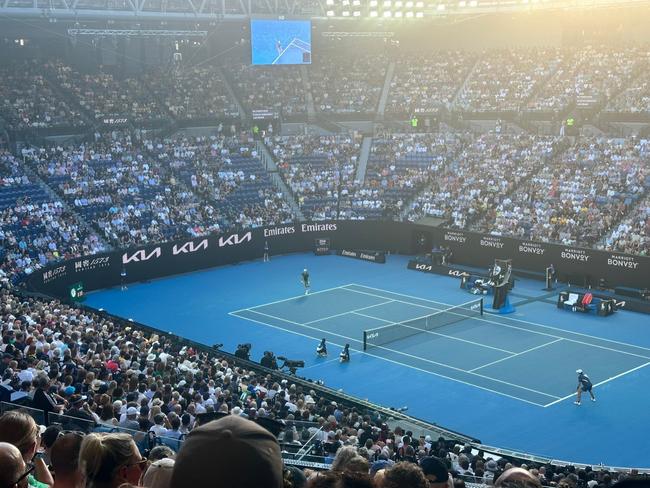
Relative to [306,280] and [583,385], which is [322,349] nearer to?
[583,385]

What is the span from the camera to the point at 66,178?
48719mm

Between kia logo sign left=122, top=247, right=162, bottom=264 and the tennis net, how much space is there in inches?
621

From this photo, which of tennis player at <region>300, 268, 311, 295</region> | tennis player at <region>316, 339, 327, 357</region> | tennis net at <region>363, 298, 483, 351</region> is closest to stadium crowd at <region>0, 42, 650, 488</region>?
tennis player at <region>316, 339, 327, 357</region>

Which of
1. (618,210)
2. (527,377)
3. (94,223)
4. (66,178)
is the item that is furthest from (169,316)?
(618,210)

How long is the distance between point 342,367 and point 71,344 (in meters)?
11.3

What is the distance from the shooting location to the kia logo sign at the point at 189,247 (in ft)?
158

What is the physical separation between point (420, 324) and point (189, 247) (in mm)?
16988

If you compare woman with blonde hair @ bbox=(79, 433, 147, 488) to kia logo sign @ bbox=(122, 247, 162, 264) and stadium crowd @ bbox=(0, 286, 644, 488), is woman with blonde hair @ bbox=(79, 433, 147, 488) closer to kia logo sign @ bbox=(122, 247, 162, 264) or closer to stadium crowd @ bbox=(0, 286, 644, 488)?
stadium crowd @ bbox=(0, 286, 644, 488)

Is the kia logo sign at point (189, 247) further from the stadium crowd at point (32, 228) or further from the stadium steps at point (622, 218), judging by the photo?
the stadium steps at point (622, 218)

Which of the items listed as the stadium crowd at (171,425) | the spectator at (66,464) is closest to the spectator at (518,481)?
the stadium crowd at (171,425)

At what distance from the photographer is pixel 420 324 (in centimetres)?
3709

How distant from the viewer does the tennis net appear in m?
35.1

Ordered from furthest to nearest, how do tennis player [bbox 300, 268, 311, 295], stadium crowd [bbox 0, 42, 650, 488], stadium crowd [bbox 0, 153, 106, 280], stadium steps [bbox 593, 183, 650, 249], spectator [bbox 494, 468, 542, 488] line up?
stadium steps [bbox 593, 183, 650, 249] → tennis player [bbox 300, 268, 311, 295] → stadium crowd [bbox 0, 153, 106, 280] → stadium crowd [bbox 0, 42, 650, 488] → spectator [bbox 494, 468, 542, 488]

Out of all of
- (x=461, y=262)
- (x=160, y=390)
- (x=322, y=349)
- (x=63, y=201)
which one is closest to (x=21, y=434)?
(x=160, y=390)
